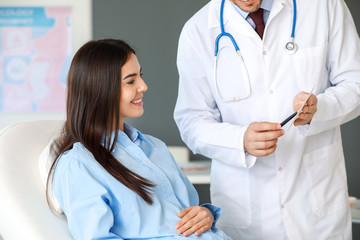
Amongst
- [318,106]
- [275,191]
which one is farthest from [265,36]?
[275,191]

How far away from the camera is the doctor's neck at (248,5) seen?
162 cm

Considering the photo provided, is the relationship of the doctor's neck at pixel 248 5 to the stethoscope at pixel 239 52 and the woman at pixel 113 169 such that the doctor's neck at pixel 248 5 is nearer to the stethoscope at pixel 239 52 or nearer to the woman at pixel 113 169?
the stethoscope at pixel 239 52

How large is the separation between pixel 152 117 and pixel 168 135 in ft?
0.53

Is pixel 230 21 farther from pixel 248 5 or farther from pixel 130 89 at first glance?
pixel 130 89

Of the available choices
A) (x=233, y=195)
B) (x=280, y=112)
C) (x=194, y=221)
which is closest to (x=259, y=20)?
(x=280, y=112)

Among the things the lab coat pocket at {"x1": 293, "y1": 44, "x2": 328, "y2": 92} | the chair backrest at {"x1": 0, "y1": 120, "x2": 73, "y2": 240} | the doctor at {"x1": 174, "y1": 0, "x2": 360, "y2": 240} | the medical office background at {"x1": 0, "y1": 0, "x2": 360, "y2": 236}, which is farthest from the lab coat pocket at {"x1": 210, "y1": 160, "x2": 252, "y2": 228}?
the medical office background at {"x1": 0, "y1": 0, "x2": 360, "y2": 236}

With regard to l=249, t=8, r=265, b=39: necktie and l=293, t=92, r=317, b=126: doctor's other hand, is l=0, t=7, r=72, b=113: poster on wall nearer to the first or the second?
l=249, t=8, r=265, b=39: necktie

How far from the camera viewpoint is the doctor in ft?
5.35

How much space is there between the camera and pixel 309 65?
1.63 meters

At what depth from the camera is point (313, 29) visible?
5.48 ft

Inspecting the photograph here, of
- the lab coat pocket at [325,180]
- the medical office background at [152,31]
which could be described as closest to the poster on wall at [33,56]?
the medical office background at [152,31]

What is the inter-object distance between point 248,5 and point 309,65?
272mm

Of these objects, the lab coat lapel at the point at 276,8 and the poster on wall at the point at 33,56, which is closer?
the lab coat lapel at the point at 276,8

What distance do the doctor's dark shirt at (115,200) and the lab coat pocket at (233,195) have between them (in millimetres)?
205
